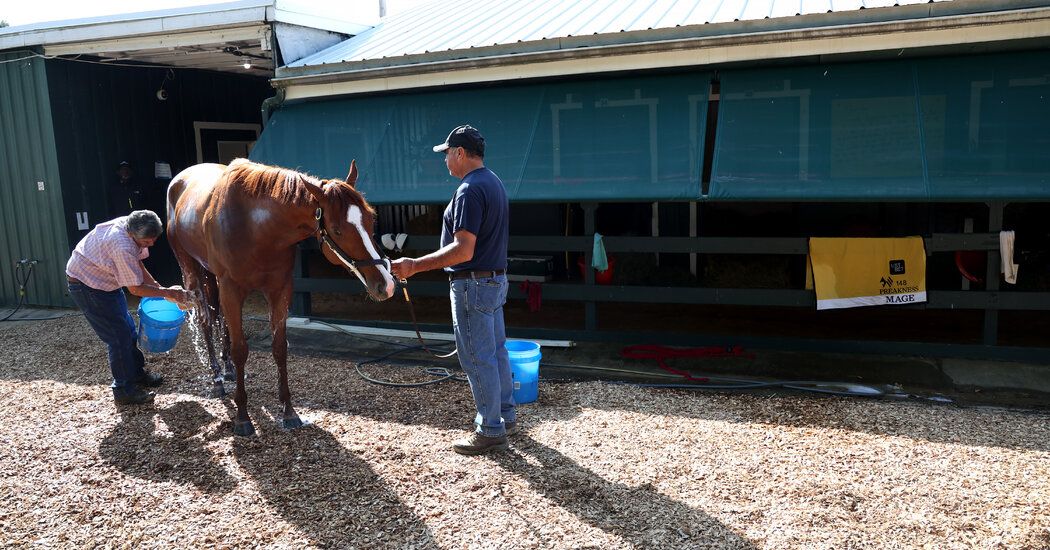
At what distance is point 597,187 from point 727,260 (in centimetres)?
297

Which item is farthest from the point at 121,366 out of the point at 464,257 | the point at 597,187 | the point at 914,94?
the point at 914,94

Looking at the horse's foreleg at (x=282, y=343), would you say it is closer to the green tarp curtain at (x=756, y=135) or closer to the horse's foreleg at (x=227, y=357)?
the horse's foreleg at (x=227, y=357)

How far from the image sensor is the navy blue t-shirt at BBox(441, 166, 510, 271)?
3.61 metres

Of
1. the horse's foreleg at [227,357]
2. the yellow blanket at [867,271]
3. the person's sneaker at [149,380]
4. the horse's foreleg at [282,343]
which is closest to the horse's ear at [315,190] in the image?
the horse's foreleg at [282,343]

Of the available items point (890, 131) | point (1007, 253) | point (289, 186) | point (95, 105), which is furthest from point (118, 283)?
point (1007, 253)

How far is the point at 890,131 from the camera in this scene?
17.4ft

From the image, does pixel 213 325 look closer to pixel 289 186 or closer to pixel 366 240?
pixel 289 186

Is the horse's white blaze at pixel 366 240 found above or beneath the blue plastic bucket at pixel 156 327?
above

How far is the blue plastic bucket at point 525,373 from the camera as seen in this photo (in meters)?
4.61

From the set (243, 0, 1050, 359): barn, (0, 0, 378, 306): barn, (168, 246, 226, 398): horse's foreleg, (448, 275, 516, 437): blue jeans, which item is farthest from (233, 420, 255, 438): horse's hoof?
(0, 0, 378, 306): barn

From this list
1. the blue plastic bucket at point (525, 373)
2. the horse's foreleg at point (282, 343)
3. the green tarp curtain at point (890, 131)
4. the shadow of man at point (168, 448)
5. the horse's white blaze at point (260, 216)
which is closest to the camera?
the shadow of man at point (168, 448)

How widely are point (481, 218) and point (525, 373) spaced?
1354 mm

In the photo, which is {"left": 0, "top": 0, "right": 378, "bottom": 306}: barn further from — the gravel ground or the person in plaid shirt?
the gravel ground

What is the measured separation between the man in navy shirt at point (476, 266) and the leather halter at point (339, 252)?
8 centimetres
